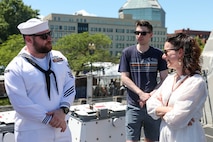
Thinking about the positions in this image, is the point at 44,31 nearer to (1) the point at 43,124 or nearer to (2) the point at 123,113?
(1) the point at 43,124

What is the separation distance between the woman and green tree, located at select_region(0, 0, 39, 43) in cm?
3884

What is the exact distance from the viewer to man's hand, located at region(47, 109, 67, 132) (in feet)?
9.00

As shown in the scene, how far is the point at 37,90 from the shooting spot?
2.75m

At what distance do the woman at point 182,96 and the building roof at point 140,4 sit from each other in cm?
16138

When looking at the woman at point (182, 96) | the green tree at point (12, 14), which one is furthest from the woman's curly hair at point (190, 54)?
the green tree at point (12, 14)

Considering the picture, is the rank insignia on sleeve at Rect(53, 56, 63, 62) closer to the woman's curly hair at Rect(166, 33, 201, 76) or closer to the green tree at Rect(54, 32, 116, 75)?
the woman's curly hair at Rect(166, 33, 201, 76)

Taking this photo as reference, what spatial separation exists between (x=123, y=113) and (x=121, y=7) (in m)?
175

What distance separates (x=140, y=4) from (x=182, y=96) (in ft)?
548

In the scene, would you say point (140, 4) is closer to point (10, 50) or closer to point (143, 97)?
point (10, 50)

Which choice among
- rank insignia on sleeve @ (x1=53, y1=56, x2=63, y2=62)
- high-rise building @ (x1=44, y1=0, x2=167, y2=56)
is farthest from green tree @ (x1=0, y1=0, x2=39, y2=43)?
high-rise building @ (x1=44, y1=0, x2=167, y2=56)

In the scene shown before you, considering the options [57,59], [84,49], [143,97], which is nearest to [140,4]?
[84,49]

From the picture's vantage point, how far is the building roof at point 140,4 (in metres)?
162

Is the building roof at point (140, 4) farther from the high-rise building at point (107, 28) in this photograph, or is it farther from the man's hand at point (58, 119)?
the man's hand at point (58, 119)

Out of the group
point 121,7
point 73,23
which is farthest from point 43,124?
point 121,7
